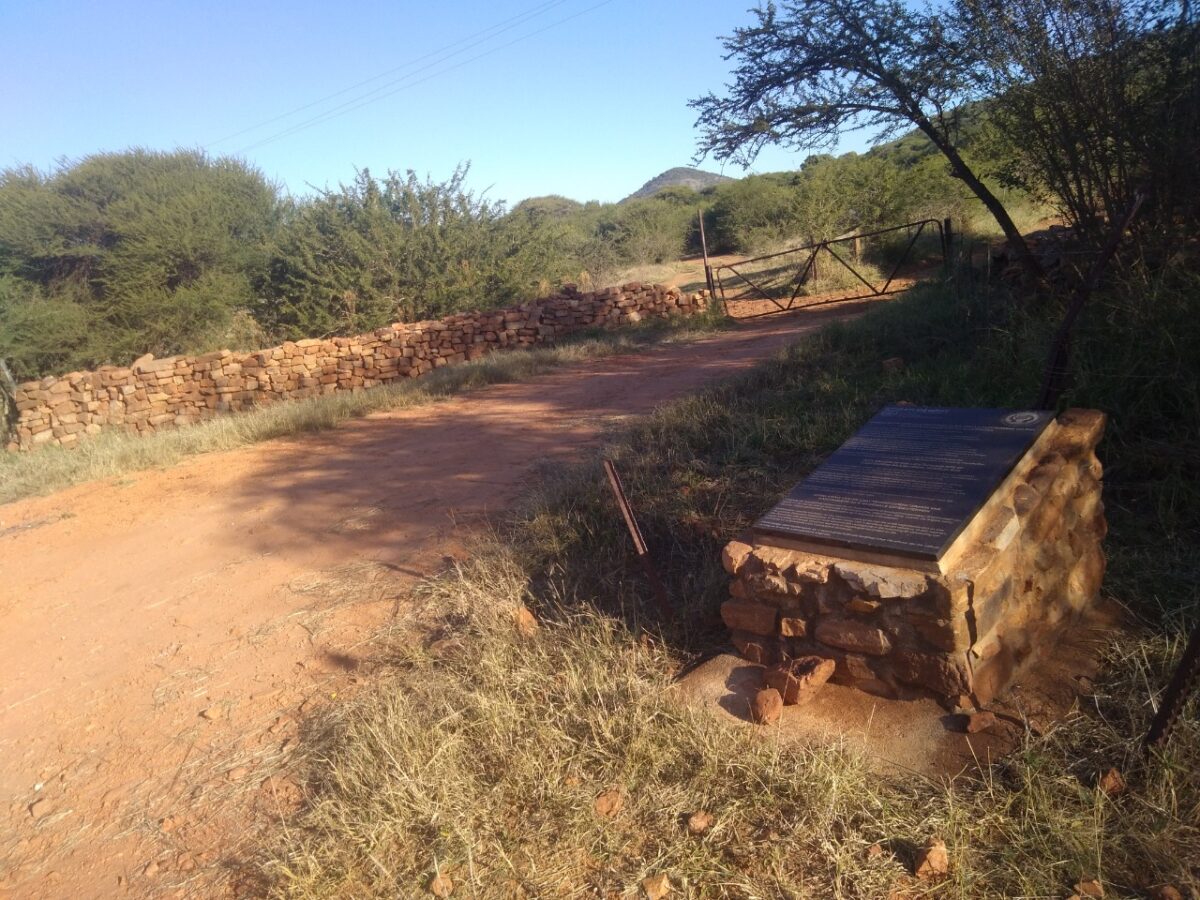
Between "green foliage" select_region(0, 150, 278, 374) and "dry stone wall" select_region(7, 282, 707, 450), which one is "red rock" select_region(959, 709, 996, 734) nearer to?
"dry stone wall" select_region(7, 282, 707, 450)

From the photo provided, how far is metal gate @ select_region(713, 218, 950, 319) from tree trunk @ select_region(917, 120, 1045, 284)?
4614 millimetres

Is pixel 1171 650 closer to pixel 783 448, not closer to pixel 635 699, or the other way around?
pixel 635 699

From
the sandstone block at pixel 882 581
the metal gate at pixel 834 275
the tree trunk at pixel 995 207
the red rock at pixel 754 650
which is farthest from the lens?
the metal gate at pixel 834 275

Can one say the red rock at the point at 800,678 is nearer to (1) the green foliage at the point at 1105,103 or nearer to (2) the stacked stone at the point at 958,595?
(2) the stacked stone at the point at 958,595

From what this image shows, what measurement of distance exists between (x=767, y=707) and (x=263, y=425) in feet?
29.2

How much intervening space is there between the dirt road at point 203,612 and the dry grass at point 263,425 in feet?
1.55

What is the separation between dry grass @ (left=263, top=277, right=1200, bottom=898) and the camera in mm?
2363

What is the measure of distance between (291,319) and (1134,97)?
1926 centimetres

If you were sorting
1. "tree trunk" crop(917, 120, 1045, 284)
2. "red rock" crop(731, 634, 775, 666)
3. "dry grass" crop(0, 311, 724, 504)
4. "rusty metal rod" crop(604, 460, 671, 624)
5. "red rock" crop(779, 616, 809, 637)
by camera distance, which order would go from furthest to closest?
1. "dry grass" crop(0, 311, 724, 504)
2. "tree trunk" crop(917, 120, 1045, 284)
3. "rusty metal rod" crop(604, 460, 671, 624)
4. "red rock" crop(731, 634, 775, 666)
5. "red rock" crop(779, 616, 809, 637)

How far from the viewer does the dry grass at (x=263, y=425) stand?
9750 millimetres

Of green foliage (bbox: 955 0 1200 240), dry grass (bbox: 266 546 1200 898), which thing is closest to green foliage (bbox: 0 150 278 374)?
green foliage (bbox: 955 0 1200 240)

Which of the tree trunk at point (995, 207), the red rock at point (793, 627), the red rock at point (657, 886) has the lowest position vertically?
the red rock at point (657, 886)

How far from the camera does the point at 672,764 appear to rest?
2871 mm

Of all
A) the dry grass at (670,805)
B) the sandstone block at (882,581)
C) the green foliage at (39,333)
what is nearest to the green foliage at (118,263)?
the green foliage at (39,333)
